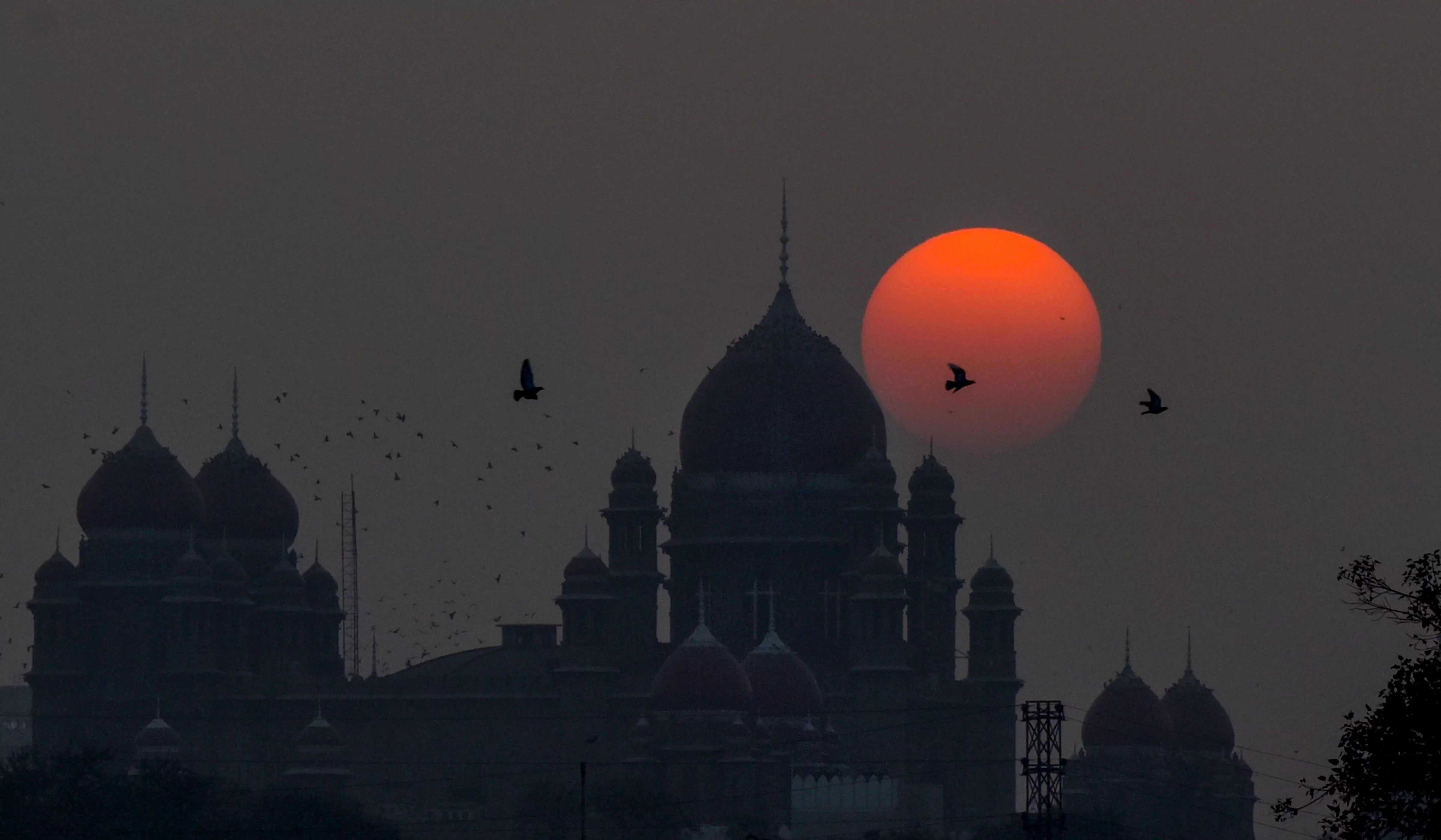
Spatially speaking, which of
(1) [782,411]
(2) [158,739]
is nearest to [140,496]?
(2) [158,739]

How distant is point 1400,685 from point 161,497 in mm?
67433

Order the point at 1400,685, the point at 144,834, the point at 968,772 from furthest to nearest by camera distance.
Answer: the point at 968,772, the point at 144,834, the point at 1400,685

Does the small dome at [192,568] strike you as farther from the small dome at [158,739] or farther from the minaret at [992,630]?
the minaret at [992,630]

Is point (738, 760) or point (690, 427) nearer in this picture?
point (738, 760)

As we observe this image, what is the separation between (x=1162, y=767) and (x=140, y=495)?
26860 millimetres

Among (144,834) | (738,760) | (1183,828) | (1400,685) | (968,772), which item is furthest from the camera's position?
(1183,828)

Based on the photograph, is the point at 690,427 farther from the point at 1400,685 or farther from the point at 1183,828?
the point at 1400,685

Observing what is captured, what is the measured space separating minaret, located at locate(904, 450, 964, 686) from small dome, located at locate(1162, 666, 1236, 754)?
11.7m

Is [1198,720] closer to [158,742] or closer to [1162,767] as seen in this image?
[1162,767]

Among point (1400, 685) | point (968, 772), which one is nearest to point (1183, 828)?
point (968, 772)

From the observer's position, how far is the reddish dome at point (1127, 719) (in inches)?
4259

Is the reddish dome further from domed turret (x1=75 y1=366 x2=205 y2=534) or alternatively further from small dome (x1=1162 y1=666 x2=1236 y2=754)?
domed turret (x1=75 y1=366 x2=205 y2=534)

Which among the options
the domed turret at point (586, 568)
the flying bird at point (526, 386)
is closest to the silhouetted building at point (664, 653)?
the domed turret at point (586, 568)

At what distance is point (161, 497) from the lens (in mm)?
104125
